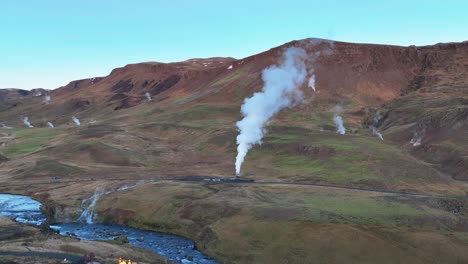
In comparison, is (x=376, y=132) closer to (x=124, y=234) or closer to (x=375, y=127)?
(x=375, y=127)

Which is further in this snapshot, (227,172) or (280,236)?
(227,172)

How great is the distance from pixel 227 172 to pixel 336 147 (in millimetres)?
31248

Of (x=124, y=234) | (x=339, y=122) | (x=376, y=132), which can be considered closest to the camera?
(x=124, y=234)

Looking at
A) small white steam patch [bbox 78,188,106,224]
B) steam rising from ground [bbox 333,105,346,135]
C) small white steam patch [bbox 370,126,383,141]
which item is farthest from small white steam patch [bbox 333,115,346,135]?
small white steam patch [bbox 78,188,106,224]

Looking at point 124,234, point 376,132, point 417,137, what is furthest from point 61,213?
point 376,132

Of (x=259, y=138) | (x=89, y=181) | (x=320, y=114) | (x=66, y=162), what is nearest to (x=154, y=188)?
(x=89, y=181)

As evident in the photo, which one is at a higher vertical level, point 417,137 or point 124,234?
point 417,137

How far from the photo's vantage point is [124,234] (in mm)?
75000

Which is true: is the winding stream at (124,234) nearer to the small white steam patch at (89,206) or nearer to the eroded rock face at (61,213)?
the eroded rock face at (61,213)

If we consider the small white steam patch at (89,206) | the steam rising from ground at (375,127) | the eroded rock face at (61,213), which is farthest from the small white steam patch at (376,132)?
the eroded rock face at (61,213)

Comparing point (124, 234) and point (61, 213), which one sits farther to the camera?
point (61, 213)

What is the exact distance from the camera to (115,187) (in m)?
99.1

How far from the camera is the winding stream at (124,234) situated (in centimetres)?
6375

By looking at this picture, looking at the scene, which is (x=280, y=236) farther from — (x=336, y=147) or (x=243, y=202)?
(x=336, y=147)
